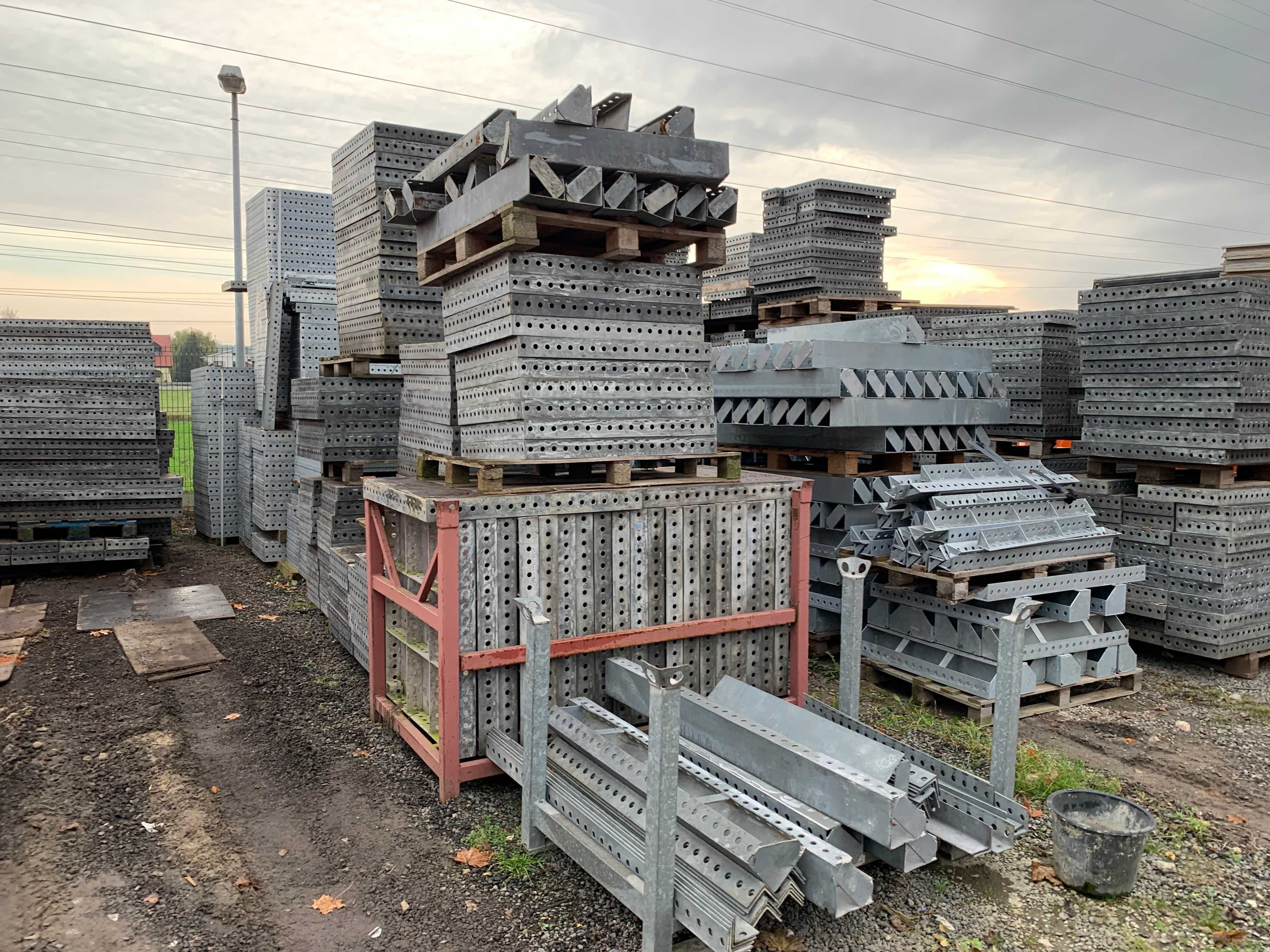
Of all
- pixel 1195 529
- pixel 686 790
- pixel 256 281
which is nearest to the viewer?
pixel 686 790

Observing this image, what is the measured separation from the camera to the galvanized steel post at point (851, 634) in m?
5.08

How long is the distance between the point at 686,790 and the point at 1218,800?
11.4 ft

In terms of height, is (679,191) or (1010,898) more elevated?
(679,191)

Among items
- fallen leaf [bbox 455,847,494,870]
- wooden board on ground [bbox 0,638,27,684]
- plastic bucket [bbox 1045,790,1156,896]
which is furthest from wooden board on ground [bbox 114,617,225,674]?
plastic bucket [bbox 1045,790,1156,896]

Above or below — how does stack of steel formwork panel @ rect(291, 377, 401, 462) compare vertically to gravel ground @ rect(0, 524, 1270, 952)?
above

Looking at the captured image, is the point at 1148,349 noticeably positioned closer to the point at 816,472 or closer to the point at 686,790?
the point at 816,472

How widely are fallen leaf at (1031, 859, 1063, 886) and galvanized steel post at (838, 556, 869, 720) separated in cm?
119

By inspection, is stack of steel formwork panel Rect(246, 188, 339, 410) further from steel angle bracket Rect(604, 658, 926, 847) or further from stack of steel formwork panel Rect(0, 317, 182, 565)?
steel angle bracket Rect(604, 658, 926, 847)

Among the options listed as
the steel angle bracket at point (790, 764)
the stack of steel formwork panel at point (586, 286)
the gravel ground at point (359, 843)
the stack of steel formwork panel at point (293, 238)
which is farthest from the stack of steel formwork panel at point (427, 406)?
the stack of steel formwork panel at point (293, 238)

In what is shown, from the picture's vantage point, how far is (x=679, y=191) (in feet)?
17.4

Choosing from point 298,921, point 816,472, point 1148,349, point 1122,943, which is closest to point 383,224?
point 816,472

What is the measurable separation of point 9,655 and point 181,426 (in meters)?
14.8

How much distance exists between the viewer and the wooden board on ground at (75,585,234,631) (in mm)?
8969

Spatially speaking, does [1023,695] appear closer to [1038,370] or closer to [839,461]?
[839,461]
